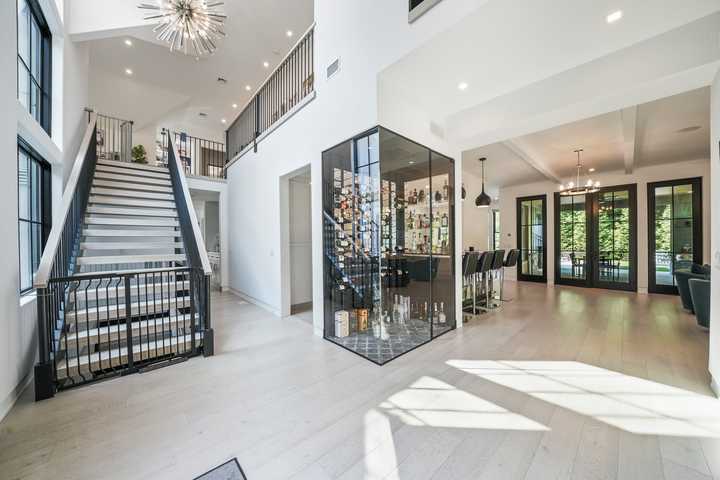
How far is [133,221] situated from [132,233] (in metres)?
0.28

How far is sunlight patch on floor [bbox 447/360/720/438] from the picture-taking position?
2000 mm

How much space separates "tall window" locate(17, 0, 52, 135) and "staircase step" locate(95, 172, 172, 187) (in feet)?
4.78

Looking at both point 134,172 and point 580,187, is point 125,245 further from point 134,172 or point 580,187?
point 580,187

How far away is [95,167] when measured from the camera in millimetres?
5262

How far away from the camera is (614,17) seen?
223 centimetres

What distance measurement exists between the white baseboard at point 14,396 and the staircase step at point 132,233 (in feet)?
6.63

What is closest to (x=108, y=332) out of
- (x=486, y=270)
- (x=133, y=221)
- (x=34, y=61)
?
(x=133, y=221)

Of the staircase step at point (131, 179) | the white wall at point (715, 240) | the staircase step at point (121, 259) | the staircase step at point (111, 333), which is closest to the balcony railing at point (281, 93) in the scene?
the staircase step at point (131, 179)

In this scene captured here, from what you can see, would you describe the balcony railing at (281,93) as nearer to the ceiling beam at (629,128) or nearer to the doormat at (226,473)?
the ceiling beam at (629,128)

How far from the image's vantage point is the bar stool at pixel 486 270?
5.16 meters

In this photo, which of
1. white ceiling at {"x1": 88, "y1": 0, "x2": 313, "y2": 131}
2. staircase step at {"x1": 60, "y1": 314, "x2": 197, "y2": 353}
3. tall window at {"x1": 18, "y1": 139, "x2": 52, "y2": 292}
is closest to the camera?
staircase step at {"x1": 60, "y1": 314, "x2": 197, "y2": 353}

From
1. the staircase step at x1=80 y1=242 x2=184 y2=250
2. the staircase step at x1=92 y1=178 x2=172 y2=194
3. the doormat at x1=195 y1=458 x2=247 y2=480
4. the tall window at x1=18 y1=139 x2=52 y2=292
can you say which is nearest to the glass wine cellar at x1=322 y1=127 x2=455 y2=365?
the doormat at x1=195 y1=458 x2=247 y2=480

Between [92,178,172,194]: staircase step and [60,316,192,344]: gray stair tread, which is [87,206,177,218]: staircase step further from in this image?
[60,316,192,344]: gray stair tread

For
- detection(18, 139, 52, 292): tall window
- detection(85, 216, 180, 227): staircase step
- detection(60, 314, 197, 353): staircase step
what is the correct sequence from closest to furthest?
detection(60, 314, 197, 353): staircase step
detection(18, 139, 52, 292): tall window
detection(85, 216, 180, 227): staircase step
